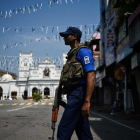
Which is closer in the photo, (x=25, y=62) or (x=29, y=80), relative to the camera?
(x=29, y=80)

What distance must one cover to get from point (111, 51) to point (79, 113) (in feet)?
48.7

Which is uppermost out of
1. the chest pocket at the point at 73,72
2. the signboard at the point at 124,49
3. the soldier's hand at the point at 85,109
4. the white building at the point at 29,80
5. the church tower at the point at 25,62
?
the church tower at the point at 25,62

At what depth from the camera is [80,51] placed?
300 cm

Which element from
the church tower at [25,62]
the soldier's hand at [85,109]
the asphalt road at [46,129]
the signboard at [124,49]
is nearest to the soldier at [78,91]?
the soldier's hand at [85,109]

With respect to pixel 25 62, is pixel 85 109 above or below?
below

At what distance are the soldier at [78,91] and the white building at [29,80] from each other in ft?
277

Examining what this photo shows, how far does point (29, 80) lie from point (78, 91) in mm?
86813

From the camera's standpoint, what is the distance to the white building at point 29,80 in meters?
87.9

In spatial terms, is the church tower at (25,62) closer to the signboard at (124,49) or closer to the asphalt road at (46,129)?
the signboard at (124,49)

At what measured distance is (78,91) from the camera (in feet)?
9.58

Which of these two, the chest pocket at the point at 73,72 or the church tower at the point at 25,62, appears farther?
the church tower at the point at 25,62

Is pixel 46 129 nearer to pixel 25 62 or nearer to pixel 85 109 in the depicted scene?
pixel 85 109

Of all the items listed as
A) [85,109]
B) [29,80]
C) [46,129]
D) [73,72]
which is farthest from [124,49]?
[29,80]

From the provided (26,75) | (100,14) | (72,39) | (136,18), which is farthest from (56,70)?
(72,39)
